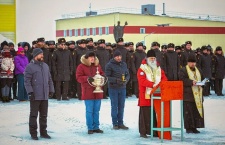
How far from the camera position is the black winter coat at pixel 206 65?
2242 centimetres

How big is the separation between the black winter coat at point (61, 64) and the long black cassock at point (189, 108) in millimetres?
7831

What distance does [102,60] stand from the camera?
20.5 m

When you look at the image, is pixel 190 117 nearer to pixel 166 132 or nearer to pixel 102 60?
pixel 166 132

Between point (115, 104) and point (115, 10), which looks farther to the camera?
point (115, 10)

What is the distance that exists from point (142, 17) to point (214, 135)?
52.6m

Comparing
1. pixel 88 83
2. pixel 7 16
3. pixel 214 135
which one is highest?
pixel 7 16

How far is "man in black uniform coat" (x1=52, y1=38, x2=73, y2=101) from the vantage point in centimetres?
1981

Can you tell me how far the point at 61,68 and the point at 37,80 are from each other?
8471mm

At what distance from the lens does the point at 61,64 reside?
784 inches

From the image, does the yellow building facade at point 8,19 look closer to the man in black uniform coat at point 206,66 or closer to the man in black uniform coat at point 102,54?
the man in black uniform coat at point 102,54

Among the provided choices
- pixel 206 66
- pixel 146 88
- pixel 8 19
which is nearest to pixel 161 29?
pixel 8 19

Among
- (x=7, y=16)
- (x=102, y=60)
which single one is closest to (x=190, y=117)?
(x=102, y=60)

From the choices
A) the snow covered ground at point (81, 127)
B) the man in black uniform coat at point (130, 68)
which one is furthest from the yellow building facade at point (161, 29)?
the snow covered ground at point (81, 127)

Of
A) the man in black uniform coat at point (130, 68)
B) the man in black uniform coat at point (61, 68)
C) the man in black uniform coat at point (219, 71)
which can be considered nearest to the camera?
the man in black uniform coat at point (61, 68)
